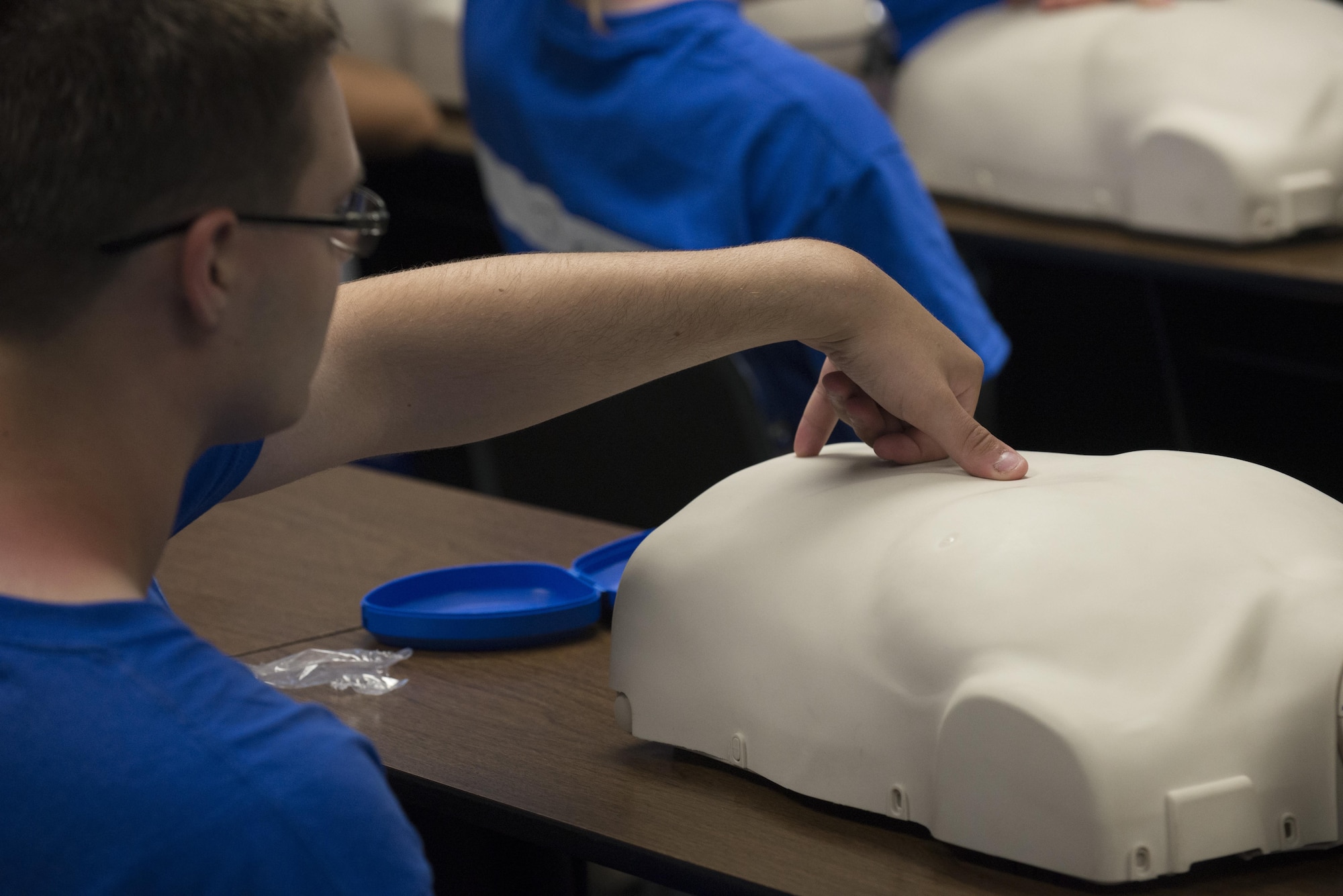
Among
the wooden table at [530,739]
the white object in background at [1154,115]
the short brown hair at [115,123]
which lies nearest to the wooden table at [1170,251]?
the white object in background at [1154,115]

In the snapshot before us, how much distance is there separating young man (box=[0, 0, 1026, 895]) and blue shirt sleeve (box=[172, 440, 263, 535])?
0.25 metres

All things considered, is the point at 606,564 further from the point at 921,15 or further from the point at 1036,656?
the point at 921,15

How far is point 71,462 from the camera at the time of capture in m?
0.68

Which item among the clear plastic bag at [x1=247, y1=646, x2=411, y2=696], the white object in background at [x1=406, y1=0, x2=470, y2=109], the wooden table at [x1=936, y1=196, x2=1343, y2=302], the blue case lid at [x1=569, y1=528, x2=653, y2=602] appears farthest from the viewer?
the white object in background at [x1=406, y1=0, x2=470, y2=109]

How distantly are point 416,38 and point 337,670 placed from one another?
78.3 inches

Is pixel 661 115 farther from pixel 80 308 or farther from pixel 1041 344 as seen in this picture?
pixel 80 308

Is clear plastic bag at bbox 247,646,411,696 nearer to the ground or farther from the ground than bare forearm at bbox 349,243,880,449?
nearer to the ground

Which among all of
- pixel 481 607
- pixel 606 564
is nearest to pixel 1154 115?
pixel 606 564

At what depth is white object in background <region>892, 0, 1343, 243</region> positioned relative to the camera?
6.51ft

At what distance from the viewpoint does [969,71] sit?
2295mm

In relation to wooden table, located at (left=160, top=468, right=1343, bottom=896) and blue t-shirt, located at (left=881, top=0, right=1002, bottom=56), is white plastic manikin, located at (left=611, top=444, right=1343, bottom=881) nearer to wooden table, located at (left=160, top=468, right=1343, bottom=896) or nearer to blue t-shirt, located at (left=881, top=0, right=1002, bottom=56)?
wooden table, located at (left=160, top=468, right=1343, bottom=896)

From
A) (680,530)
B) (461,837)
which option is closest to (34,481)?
(680,530)

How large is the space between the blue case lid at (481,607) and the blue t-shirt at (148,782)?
1.51 feet

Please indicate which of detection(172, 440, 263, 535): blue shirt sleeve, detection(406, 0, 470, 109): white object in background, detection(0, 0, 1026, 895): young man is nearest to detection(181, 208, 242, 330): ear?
detection(0, 0, 1026, 895): young man
